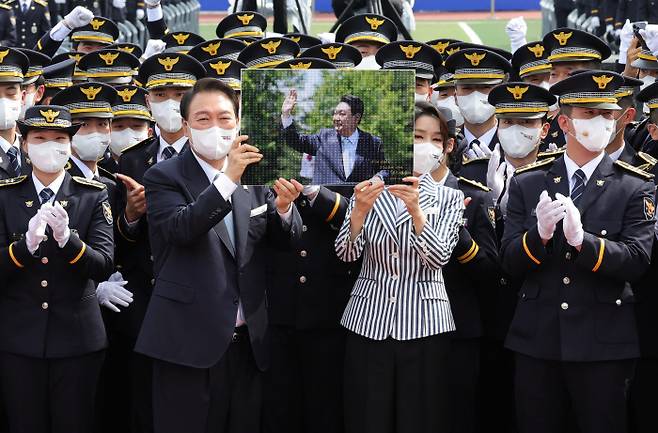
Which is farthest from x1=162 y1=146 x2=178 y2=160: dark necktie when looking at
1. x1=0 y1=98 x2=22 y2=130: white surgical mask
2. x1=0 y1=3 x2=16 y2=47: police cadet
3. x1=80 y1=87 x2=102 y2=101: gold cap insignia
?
x1=0 y1=3 x2=16 y2=47: police cadet

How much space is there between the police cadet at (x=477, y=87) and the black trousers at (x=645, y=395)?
1695 mm

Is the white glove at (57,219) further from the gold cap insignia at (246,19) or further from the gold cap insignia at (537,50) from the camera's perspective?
the gold cap insignia at (246,19)

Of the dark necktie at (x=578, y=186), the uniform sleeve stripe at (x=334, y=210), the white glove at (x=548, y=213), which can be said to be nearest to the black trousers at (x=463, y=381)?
the uniform sleeve stripe at (x=334, y=210)

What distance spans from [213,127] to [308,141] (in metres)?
0.43

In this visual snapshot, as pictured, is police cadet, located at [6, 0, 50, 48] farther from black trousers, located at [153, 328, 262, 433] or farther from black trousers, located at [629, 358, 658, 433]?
black trousers, located at [629, 358, 658, 433]

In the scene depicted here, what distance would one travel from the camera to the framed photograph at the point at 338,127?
5492 mm

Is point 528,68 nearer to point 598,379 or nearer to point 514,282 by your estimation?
point 514,282

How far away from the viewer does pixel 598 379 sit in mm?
5887

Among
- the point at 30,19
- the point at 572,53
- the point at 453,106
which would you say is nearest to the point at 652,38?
the point at 572,53

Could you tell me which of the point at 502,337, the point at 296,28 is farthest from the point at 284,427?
the point at 296,28

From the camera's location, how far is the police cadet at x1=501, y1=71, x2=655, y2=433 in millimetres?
5875

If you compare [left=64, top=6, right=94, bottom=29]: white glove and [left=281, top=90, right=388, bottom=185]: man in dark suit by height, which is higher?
[left=64, top=6, right=94, bottom=29]: white glove

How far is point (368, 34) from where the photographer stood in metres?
9.03

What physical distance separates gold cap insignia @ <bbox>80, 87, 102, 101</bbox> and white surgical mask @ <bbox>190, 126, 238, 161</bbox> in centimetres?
171
